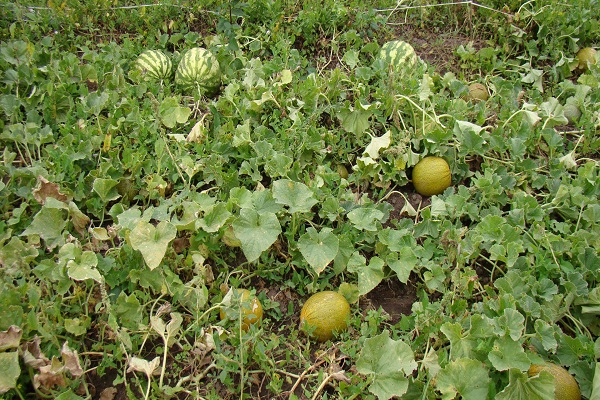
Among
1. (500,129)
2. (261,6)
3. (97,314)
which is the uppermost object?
(261,6)

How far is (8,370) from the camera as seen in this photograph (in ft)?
6.97

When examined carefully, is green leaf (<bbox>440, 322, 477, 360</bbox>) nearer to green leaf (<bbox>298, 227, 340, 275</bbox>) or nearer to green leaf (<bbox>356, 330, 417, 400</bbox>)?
green leaf (<bbox>356, 330, 417, 400</bbox>)

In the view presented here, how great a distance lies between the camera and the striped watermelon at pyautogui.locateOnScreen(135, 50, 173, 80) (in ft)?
12.7

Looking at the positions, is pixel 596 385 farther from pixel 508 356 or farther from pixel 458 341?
pixel 458 341

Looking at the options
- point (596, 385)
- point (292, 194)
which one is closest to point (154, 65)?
point (292, 194)

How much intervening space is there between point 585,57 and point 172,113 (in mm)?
3241

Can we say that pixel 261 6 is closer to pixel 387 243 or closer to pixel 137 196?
pixel 137 196

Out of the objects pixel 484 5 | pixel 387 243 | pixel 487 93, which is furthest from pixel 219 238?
pixel 484 5

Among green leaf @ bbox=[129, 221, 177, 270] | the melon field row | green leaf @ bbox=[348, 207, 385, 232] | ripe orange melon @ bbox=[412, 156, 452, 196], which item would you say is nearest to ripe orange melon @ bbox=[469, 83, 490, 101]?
the melon field row

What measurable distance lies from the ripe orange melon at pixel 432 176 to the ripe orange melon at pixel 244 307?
4.19 feet

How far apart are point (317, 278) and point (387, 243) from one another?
40cm

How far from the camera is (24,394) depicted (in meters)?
2.25

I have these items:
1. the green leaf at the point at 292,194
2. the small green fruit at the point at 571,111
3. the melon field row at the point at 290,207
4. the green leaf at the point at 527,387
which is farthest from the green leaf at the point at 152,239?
the small green fruit at the point at 571,111

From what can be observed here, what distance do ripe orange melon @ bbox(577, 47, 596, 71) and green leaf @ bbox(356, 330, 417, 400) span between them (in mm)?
3204
